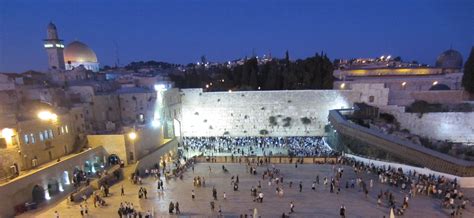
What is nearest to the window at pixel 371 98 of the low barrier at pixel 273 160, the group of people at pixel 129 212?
the low barrier at pixel 273 160

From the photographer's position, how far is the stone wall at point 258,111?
31.2m

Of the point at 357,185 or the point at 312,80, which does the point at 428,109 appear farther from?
the point at 357,185

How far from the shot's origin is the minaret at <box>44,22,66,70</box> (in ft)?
124

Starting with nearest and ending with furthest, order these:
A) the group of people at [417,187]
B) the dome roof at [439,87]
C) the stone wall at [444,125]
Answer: the group of people at [417,187] < the stone wall at [444,125] < the dome roof at [439,87]

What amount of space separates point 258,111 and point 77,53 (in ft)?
87.4

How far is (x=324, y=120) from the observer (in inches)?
1236

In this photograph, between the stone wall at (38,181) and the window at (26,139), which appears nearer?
the stone wall at (38,181)

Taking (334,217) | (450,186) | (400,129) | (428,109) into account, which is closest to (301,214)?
(334,217)

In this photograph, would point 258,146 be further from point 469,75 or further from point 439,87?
point 469,75

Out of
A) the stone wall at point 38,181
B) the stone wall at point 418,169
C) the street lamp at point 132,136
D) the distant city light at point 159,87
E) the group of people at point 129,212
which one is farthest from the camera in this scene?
the distant city light at point 159,87

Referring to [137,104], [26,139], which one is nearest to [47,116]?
[26,139]

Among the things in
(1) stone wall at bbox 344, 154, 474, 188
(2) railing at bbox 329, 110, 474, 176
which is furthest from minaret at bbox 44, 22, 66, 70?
(1) stone wall at bbox 344, 154, 474, 188

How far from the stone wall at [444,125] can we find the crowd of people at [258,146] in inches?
282

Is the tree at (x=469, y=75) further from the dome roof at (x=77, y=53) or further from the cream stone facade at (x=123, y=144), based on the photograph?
the dome roof at (x=77, y=53)
